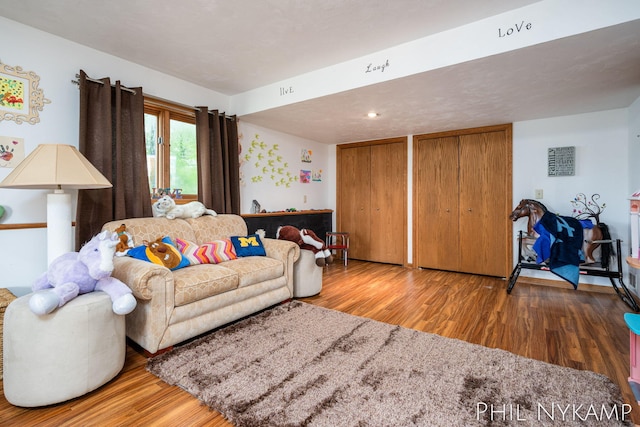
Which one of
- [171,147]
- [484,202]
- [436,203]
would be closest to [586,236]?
[484,202]

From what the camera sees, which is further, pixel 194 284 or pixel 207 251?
pixel 207 251

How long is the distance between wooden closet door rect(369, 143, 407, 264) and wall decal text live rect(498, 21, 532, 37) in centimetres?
275

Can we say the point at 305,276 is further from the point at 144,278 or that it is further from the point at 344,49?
the point at 344,49

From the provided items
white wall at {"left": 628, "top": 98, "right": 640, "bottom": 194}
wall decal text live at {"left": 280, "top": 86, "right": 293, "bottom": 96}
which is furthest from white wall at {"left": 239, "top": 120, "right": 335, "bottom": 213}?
white wall at {"left": 628, "top": 98, "right": 640, "bottom": 194}

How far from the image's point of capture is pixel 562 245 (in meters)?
3.17

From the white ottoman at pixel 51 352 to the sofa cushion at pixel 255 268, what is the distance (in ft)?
3.47

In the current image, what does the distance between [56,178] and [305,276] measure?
216 cm

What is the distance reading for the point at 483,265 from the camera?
14.0 feet

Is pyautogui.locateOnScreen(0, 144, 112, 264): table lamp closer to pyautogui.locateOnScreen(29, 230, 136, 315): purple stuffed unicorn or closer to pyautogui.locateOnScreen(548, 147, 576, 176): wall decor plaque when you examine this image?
pyautogui.locateOnScreen(29, 230, 136, 315): purple stuffed unicorn

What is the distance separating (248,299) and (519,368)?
1996mm

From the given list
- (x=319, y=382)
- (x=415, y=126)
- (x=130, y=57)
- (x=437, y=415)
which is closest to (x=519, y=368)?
A: (x=437, y=415)

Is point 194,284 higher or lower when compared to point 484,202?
lower

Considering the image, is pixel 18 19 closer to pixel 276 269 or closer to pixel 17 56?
pixel 17 56

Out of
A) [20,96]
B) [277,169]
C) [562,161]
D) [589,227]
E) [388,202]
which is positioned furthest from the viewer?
[388,202]
